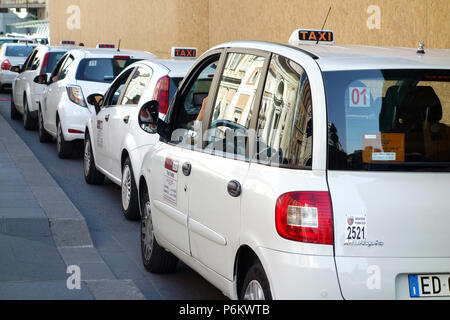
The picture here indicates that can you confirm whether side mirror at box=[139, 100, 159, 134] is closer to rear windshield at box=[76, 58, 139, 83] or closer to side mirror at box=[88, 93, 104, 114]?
side mirror at box=[88, 93, 104, 114]

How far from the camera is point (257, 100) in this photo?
4.81 metres

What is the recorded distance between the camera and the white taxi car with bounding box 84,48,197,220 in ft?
28.9

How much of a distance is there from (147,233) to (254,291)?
7.98ft

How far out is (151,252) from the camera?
22.0 feet

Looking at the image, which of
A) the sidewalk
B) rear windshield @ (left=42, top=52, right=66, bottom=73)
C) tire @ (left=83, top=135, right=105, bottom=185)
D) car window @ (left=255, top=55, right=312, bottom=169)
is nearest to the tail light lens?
tire @ (left=83, top=135, right=105, bottom=185)

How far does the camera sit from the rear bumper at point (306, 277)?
4035 millimetres

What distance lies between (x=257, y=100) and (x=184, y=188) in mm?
999

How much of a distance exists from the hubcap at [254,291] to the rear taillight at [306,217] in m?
0.42

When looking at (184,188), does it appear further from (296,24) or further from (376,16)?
(296,24)

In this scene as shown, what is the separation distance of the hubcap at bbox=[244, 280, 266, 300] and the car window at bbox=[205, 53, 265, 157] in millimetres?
738

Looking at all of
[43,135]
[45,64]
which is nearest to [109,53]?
[43,135]

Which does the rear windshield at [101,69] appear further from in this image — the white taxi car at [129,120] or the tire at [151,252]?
the tire at [151,252]

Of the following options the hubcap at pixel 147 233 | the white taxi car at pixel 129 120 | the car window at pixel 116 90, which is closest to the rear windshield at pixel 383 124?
the hubcap at pixel 147 233

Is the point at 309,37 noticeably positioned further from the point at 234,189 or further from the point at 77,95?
the point at 77,95
